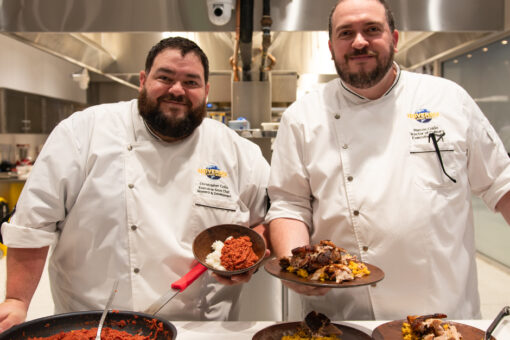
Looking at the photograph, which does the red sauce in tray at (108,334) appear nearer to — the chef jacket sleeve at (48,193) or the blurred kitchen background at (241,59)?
the chef jacket sleeve at (48,193)

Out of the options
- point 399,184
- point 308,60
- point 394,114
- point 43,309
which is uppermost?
point 308,60

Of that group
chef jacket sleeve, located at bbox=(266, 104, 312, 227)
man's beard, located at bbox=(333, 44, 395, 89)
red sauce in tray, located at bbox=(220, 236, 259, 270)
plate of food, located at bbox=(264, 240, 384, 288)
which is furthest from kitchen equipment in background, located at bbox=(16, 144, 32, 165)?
plate of food, located at bbox=(264, 240, 384, 288)

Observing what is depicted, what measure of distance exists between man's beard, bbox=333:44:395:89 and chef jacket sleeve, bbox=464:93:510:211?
35 cm

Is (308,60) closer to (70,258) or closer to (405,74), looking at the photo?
(405,74)

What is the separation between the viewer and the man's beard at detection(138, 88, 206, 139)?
155 centimetres

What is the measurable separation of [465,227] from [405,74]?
0.63 metres

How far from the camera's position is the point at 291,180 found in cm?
158

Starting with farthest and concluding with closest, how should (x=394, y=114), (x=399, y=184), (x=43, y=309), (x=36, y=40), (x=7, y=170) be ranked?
(x=7, y=170), (x=36, y=40), (x=43, y=309), (x=394, y=114), (x=399, y=184)

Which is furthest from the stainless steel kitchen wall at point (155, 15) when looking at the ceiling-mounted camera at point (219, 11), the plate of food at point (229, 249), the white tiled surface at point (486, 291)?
the white tiled surface at point (486, 291)

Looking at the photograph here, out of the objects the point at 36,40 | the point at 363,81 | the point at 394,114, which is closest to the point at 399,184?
the point at 394,114

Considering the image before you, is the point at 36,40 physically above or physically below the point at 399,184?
above

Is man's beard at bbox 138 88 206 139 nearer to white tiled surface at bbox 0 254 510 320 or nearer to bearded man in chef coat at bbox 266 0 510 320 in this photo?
bearded man in chef coat at bbox 266 0 510 320

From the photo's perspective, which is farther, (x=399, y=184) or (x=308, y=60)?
(x=308, y=60)

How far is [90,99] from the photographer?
6.52m
